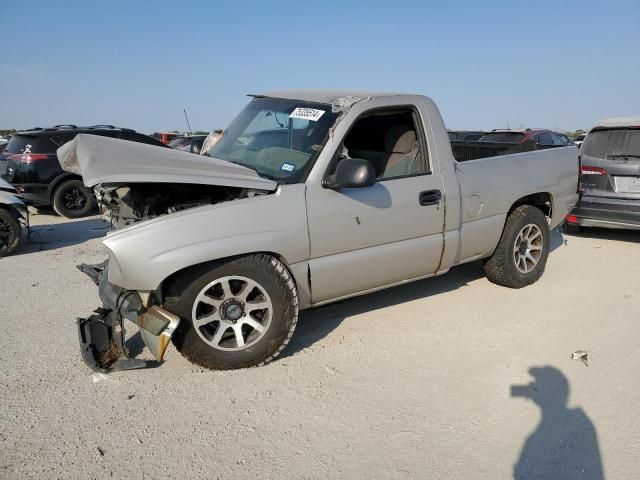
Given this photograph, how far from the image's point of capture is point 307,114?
12.7 feet

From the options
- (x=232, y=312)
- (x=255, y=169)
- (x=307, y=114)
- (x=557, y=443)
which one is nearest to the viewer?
(x=557, y=443)

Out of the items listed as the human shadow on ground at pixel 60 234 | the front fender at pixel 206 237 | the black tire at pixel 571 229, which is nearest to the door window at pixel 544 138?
the black tire at pixel 571 229

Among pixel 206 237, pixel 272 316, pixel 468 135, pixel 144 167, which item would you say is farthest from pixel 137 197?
pixel 468 135

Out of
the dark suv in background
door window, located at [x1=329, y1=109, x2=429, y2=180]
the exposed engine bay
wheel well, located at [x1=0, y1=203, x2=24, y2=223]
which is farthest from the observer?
the dark suv in background

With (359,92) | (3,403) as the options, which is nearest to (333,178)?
(359,92)

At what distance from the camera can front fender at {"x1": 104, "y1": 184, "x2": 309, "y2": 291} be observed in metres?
2.97

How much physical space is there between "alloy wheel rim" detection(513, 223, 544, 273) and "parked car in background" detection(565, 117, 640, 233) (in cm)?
215

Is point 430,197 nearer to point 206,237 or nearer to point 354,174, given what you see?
point 354,174

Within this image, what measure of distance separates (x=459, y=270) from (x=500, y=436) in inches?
127

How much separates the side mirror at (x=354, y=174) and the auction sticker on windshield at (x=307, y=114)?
1.92ft

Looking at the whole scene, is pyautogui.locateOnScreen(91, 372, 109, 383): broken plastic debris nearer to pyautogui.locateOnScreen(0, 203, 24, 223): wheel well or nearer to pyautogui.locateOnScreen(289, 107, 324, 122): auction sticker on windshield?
pyautogui.locateOnScreen(289, 107, 324, 122): auction sticker on windshield

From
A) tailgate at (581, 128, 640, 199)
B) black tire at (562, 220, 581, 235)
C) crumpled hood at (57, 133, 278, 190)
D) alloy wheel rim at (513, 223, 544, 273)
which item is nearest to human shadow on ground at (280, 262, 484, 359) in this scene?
alloy wheel rim at (513, 223, 544, 273)

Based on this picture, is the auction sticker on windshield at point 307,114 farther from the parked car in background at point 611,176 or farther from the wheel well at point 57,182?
the wheel well at point 57,182

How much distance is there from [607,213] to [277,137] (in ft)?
16.8
